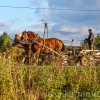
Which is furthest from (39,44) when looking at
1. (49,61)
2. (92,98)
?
(92,98)

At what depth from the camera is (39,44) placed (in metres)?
24.9

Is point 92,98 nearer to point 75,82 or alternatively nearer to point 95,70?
point 75,82

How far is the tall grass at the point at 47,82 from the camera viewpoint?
28.2ft

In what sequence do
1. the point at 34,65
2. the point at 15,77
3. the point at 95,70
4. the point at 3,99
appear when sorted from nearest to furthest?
the point at 3,99
the point at 15,77
the point at 34,65
the point at 95,70

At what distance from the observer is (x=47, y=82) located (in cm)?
945

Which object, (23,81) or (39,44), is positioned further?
(39,44)

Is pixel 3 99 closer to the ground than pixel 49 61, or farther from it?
closer to the ground

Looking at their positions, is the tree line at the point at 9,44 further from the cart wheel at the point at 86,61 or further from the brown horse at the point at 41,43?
the cart wheel at the point at 86,61

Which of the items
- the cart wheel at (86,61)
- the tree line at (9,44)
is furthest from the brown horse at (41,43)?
the cart wheel at (86,61)

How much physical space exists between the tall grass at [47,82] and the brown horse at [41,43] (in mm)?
13222

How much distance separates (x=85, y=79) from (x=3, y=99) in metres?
2.94

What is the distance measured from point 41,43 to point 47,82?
16.0 m

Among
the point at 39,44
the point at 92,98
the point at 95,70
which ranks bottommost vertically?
the point at 92,98

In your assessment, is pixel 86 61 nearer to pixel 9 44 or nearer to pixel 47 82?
pixel 9 44
